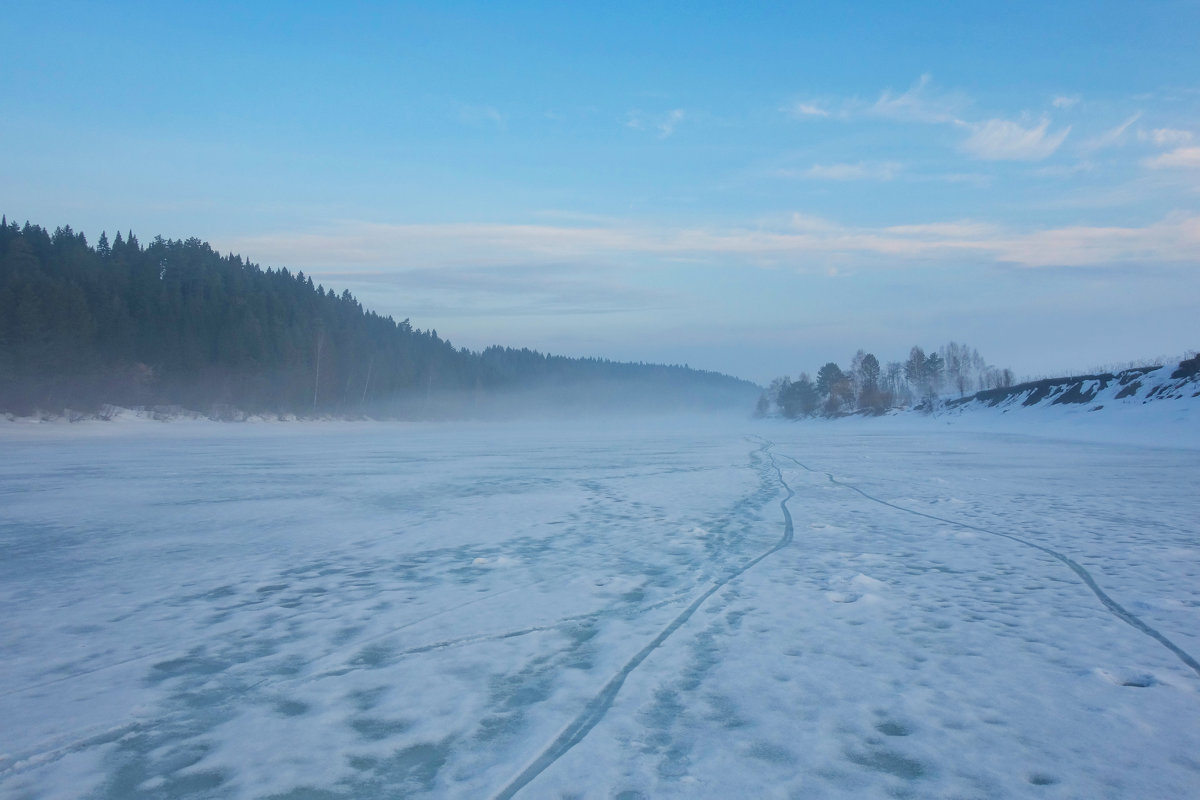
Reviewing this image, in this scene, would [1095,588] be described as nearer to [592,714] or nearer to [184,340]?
[592,714]

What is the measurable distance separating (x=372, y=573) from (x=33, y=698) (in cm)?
279

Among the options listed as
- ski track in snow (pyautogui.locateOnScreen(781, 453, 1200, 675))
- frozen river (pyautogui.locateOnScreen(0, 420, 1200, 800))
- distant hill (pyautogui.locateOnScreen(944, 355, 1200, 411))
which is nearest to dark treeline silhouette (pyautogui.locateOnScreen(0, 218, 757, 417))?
frozen river (pyautogui.locateOnScreen(0, 420, 1200, 800))

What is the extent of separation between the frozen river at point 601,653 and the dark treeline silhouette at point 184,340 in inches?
1410

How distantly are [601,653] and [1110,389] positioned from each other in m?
42.2

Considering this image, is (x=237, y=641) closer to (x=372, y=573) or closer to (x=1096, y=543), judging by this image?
(x=372, y=573)

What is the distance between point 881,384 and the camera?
5054 inches

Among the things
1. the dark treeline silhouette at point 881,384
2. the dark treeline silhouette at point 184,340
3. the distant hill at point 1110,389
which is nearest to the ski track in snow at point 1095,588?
the distant hill at point 1110,389

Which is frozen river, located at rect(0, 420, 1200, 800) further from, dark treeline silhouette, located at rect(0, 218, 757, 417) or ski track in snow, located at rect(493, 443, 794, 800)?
dark treeline silhouette, located at rect(0, 218, 757, 417)

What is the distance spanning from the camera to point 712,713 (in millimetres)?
3285

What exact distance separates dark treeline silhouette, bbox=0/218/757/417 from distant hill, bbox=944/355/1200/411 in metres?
51.2

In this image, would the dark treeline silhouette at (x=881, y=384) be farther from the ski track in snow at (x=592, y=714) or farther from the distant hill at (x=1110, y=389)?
the ski track in snow at (x=592, y=714)

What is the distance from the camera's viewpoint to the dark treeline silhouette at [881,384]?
94.8m

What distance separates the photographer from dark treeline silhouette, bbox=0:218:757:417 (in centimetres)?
3828

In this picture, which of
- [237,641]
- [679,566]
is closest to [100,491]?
[237,641]
